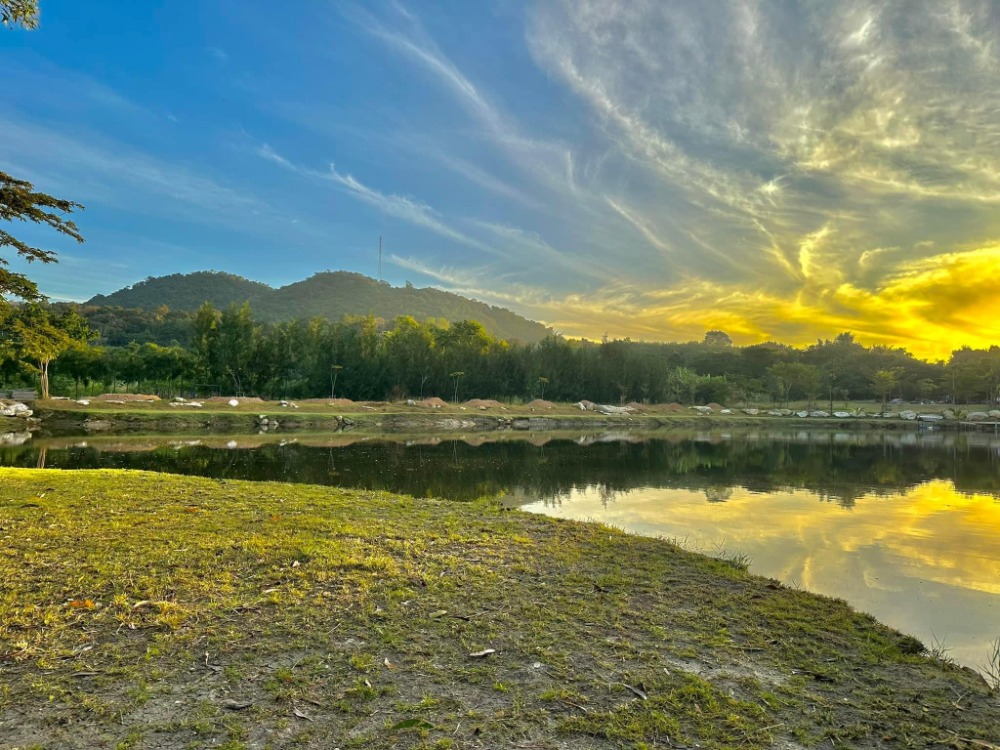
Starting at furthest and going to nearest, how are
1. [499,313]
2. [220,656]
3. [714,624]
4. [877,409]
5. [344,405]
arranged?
[499,313], [877,409], [344,405], [714,624], [220,656]

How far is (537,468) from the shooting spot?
18.5m

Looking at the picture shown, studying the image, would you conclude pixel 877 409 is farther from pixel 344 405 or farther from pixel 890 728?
pixel 890 728

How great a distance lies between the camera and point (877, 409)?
79438 millimetres

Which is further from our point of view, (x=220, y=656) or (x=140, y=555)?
(x=140, y=555)

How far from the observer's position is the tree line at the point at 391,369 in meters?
50.7

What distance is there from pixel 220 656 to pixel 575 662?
2395 mm

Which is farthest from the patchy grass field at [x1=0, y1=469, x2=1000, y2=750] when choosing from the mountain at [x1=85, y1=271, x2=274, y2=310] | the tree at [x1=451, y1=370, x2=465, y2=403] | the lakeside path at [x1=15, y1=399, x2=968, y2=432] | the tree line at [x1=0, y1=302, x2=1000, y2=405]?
the mountain at [x1=85, y1=271, x2=274, y2=310]

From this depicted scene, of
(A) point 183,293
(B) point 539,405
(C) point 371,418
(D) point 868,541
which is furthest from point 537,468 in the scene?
(A) point 183,293

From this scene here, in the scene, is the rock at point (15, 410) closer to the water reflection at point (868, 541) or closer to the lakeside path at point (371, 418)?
the lakeside path at point (371, 418)

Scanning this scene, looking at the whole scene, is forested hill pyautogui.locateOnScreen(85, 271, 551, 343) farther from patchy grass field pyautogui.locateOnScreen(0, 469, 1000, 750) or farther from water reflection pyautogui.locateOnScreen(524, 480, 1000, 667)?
patchy grass field pyautogui.locateOnScreen(0, 469, 1000, 750)

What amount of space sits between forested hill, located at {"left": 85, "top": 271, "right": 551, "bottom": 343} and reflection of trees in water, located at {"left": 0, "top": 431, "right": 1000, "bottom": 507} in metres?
88.9

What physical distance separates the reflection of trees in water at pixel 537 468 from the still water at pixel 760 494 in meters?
0.06

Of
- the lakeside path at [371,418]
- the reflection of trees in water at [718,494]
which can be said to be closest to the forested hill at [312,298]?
the lakeside path at [371,418]

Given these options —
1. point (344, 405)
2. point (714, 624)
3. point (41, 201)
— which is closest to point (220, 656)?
point (714, 624)
